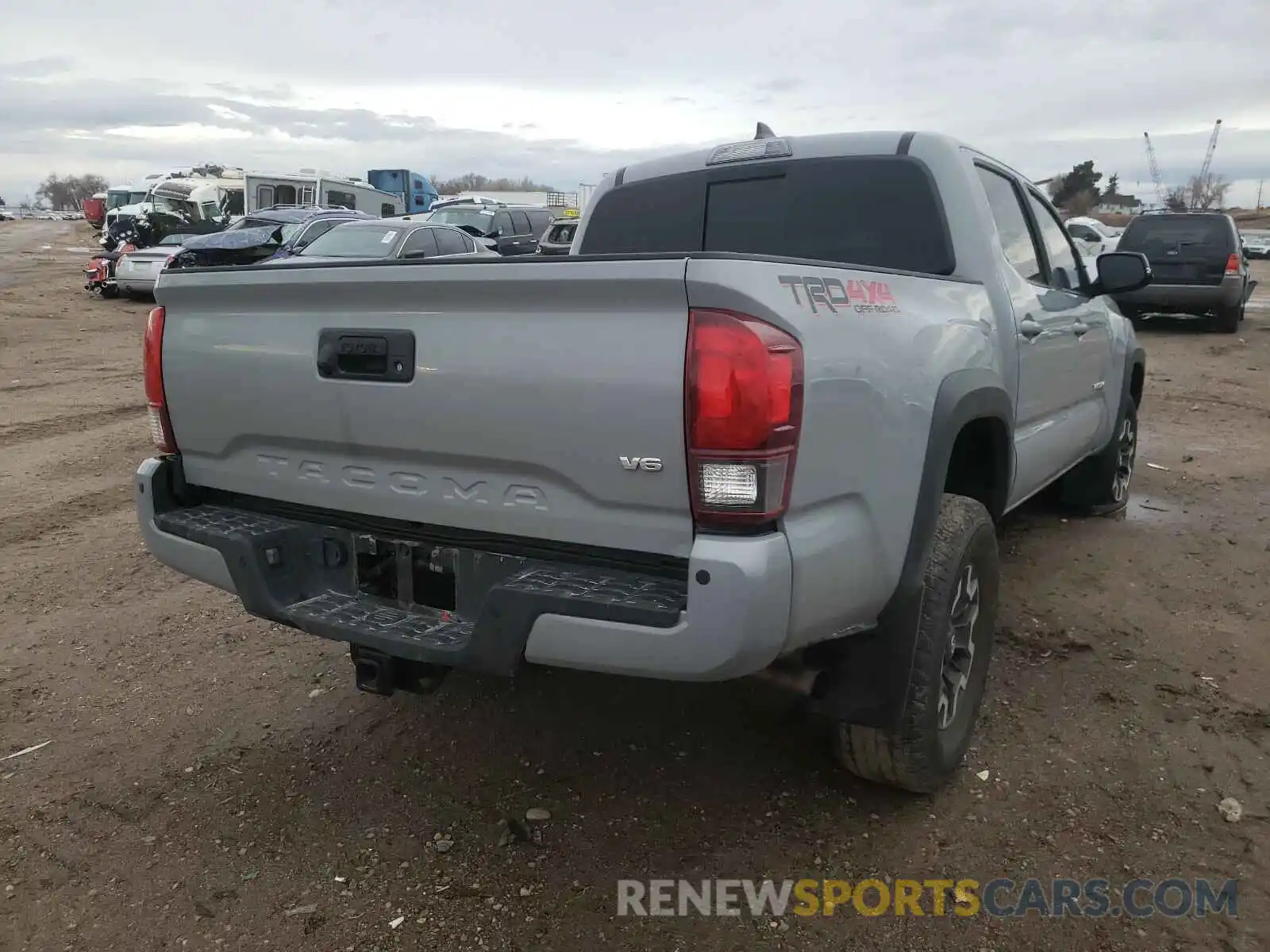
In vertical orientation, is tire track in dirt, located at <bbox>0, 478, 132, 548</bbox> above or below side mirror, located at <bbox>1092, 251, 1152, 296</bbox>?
below

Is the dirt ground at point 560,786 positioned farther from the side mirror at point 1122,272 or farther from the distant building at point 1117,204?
the distant building at point 1117,204

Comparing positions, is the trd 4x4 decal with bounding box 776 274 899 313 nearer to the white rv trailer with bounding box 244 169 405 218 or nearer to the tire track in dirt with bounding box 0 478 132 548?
the tire track in dirt with bounding box 0 478 132 548

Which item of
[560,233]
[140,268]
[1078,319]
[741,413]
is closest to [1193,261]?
[560,233]

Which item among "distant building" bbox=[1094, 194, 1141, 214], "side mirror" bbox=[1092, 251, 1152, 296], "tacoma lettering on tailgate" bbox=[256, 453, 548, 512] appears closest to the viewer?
"tacoma lettering on tailgate" bbox=[256, 453, 548, 512]

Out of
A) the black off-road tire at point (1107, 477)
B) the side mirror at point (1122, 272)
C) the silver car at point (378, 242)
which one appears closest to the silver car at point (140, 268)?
the silver car at point (378, 242)

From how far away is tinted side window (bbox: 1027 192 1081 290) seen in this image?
436 cm

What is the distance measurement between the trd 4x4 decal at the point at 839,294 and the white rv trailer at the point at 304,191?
28.0 m

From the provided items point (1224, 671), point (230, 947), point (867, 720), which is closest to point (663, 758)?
point (867, 720)

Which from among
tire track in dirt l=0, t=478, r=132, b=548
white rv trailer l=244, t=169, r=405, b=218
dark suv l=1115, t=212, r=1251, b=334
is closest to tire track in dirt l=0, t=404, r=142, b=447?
tire track in dirt l=0, t=478, r=132, b=548

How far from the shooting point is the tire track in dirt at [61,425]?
8211 millimetres

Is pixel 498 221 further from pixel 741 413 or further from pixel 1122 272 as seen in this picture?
pixel 741 413

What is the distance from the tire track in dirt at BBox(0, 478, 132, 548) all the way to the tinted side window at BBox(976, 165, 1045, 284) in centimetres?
541

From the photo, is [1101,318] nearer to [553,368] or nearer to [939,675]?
[939,675]

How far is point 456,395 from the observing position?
2.44 metres
